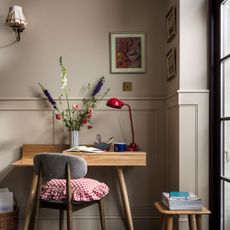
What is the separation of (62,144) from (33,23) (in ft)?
3.64

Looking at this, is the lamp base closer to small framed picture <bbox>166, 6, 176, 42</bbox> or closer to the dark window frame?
the dark window frame

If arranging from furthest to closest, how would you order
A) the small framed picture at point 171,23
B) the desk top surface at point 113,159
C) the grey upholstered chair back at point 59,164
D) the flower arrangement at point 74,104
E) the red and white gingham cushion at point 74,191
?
1. the flower arrangement at point 74,104
2. the small framed picture at point 171,23
3. the desk top surface at point 113,159
4. the red and white gingham cushion at point 74,191
5. the grey upholstered chair back at point 59,164

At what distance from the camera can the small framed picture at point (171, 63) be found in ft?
8.52

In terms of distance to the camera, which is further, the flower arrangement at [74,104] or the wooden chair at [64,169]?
the flower arrangement at [74,104]

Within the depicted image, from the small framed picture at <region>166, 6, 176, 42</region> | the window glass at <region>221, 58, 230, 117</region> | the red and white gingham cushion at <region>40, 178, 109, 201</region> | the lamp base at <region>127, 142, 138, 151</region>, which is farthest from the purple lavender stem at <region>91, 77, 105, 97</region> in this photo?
the window glass at <region>221, 58, 230, 117</region>

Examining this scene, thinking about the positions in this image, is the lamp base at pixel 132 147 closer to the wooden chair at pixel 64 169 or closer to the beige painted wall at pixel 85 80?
the beige painted wall at pixel 85 80

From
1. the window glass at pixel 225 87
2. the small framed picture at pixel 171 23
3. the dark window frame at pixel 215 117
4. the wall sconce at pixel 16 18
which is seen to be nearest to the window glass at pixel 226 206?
the dark window frame at pixel 215 117

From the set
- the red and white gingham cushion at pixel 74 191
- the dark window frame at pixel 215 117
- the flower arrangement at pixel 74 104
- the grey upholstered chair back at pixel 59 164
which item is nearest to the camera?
the grey upholstered chair back at pixel 59 164

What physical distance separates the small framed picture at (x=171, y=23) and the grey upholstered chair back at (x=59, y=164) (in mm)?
1295

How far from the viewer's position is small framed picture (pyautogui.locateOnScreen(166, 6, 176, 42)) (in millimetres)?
2596

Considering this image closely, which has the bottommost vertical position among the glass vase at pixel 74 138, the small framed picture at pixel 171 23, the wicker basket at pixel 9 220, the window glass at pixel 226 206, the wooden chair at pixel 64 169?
the wicker basket at pixel 9 220

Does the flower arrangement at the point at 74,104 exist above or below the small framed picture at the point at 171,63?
below

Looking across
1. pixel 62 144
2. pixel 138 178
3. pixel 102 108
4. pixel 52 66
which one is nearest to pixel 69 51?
pixel 52 66

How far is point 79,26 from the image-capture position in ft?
9.76
